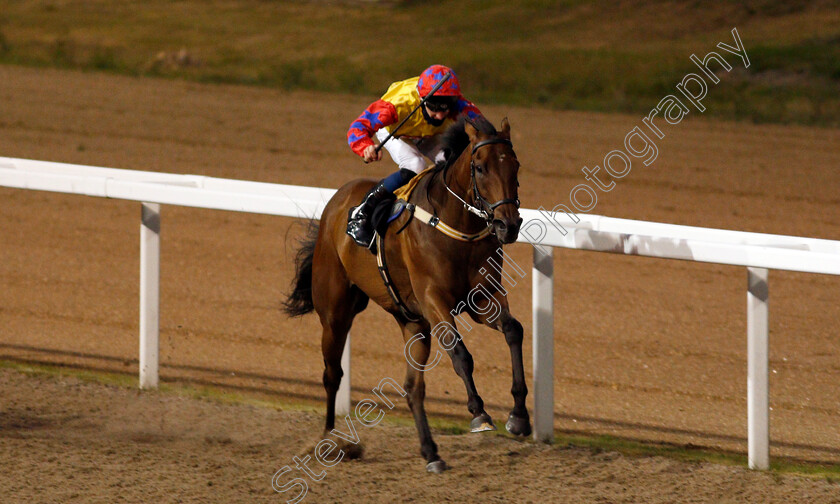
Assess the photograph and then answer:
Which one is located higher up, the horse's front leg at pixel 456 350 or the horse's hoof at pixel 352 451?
the horse's front leg at pixel 456 350

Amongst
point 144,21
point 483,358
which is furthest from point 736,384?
point 144,21

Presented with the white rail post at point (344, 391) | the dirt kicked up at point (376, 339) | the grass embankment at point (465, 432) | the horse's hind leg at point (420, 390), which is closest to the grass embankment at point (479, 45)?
the dirt kicked up at point (376, 339)

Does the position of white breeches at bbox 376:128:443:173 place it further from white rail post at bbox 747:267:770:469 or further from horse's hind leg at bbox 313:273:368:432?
white rail post at bbox 747:267:770:469

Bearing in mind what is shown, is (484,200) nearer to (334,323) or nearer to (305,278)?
(334,323)

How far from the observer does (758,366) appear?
15.8 feet

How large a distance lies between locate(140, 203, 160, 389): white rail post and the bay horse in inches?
37.4

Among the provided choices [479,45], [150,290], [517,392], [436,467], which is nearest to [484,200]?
[517,392]

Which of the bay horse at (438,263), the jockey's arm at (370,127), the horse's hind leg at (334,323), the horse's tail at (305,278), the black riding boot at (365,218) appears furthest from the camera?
the horse's tail at (305,278)

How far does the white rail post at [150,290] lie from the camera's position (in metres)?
6.07

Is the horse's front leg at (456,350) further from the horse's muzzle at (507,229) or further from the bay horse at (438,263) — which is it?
the horse's muzzle at (507,229)

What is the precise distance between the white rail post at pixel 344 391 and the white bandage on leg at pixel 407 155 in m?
1.03

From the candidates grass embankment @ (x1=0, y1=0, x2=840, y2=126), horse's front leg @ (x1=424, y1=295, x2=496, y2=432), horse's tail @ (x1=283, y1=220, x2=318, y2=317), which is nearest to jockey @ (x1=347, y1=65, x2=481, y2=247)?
horse's front leg @ (x1=424, y1=295, x2=496, y2=432)

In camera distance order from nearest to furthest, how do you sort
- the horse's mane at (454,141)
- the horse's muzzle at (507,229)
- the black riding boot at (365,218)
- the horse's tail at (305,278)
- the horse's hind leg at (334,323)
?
the horse's muzzle at (507,229) < the horse's mane at (454,141) < the black riding boot at (365,218) < the horse's hind leg at (334,323) < the horse's tail at (305,278)

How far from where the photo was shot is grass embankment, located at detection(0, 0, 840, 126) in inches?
593
